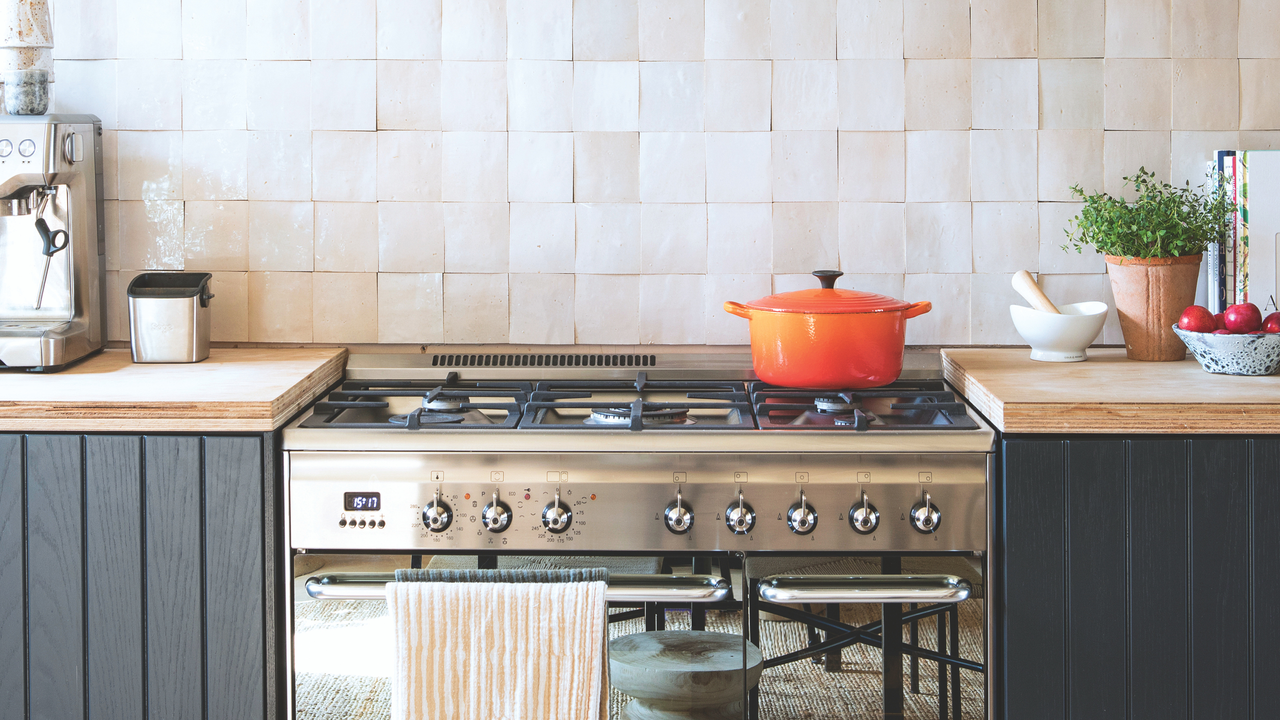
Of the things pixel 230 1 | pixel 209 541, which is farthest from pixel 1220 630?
pixel 230 1

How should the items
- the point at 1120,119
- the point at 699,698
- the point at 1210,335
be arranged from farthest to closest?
the point at 1120,119
the point at 1210,335
the point at 699,698

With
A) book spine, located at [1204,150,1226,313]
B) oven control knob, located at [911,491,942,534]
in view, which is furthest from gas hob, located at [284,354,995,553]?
book spine, located at [1204,150,1226,313]

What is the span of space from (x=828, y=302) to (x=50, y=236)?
1519mm

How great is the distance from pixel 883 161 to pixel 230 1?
1.46m

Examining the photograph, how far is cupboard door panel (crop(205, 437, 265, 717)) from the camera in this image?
173 cm

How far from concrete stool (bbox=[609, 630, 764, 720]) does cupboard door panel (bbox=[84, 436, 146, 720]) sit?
0.79 m

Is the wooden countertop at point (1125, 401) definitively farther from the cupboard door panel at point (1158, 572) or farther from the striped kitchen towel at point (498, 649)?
the striped kitchen towel at point (498, 649)

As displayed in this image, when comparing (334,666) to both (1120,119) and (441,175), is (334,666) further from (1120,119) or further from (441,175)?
(1120,119)

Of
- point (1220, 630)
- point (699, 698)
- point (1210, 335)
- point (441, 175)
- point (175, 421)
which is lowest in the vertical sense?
point (699, 698)

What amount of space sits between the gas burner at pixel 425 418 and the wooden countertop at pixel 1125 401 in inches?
36.3

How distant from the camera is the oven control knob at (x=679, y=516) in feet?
5.63

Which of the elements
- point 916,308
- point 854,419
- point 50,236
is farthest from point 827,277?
point 50,236

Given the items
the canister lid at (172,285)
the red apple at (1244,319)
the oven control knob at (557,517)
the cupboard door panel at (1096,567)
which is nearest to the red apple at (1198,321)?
the red apple at (1244,319)

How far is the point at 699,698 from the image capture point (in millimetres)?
1703
